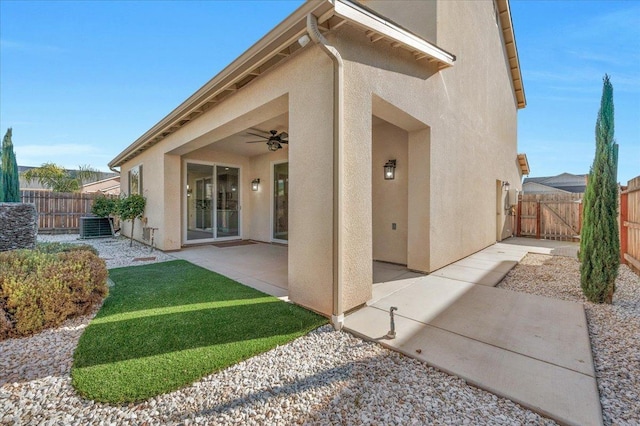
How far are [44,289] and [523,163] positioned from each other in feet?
60.4

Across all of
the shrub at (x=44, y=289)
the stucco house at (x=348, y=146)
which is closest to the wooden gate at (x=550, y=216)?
the stucco house at (x=348, y=146)

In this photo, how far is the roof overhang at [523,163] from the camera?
1388 cm

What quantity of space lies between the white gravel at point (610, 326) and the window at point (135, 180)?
11736 millimetres

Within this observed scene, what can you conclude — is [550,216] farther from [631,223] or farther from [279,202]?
Answer: [279,202]

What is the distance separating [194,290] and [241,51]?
399 centimetres

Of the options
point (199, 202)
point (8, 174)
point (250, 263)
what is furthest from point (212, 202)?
point (8, 174)

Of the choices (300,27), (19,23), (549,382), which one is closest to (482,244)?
(549,382)

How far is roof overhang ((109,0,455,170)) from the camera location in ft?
10.7

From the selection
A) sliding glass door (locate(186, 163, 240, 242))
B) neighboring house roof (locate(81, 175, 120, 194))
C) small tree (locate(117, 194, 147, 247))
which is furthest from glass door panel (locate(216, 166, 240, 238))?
neighboring house roof (locate(81, 175, 120, 194))

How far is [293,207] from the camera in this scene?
4078mm

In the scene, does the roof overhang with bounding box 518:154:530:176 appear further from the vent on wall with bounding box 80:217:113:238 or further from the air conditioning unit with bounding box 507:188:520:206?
the vent on wall with bounding box 80:217:113:238

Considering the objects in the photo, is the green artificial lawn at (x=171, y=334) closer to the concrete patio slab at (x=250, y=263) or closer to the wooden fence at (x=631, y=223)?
the concrete patio slab at (x=250, y=263)

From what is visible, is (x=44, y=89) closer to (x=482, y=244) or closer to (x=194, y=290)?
(x=194, y=290)

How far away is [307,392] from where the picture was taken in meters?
2.20
